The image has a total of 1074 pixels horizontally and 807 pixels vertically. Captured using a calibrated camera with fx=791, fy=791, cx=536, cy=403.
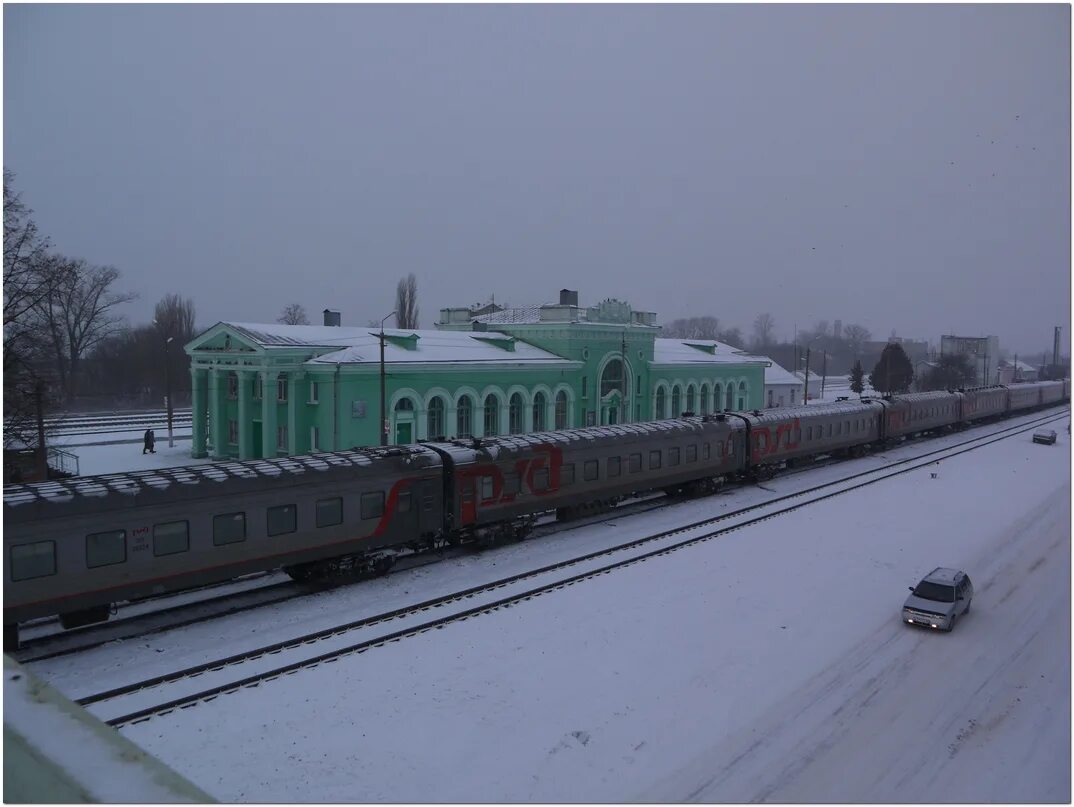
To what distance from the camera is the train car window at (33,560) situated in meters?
13.2

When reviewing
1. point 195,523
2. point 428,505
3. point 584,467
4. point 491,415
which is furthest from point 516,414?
point 195,523

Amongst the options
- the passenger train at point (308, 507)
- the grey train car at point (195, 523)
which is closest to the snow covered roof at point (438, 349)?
the passenger train at point (308, 507)

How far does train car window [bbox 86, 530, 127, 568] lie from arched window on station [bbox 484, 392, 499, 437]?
26527 millimetres

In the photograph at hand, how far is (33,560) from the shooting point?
44.2ft

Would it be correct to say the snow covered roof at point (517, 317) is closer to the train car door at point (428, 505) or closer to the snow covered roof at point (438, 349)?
the snow covered roof at point (438, 349)

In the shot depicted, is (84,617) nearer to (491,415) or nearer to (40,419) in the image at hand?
(40,419)

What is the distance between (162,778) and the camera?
3.61 metres

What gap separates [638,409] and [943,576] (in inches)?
1298

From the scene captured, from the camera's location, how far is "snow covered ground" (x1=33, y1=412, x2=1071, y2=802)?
10.7 metres

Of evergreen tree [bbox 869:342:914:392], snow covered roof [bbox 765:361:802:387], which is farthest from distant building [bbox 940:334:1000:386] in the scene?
snow covered roof [bbox 765:361:802:387]

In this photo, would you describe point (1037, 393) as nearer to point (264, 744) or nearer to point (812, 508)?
point (812, 508)

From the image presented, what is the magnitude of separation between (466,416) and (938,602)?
26305mm

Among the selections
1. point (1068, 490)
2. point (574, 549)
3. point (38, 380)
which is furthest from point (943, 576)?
point (38, 380)

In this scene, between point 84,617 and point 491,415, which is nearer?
point 84,617
